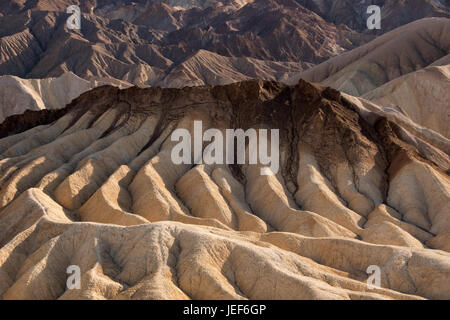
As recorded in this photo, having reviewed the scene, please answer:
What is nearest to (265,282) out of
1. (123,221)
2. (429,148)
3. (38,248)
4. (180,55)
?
(38,248)

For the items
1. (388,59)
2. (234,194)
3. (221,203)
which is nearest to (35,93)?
(388,59)

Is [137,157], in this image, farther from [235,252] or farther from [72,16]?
[72,16]

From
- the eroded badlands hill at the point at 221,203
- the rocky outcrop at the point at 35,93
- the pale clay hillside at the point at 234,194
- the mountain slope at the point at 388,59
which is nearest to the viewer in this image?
the eroded badlands hill at the point at 221,203

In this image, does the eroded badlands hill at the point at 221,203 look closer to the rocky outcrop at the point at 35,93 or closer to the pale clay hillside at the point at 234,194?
the pale clay hillside at the point at 234,194

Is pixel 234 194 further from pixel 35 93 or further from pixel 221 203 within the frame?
pixel 35 93

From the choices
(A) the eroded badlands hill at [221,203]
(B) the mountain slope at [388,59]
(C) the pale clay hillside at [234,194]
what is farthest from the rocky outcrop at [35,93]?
(B) the mountain slope at [388,59]

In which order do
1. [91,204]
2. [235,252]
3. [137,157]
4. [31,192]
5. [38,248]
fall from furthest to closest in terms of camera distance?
[137,157] < [91,204] < [31,192] < [38,248] < [235,252]

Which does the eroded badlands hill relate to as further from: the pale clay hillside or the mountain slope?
the mountain slope

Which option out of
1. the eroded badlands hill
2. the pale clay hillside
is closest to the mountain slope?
the pale clay hillside
